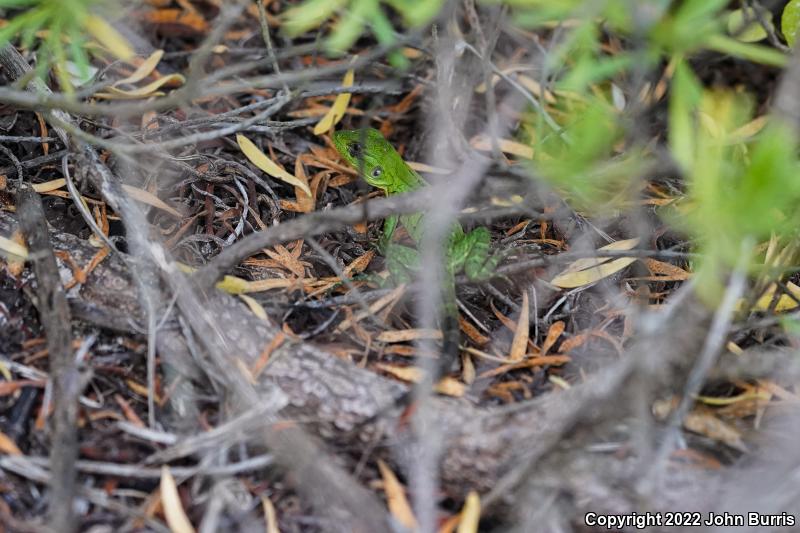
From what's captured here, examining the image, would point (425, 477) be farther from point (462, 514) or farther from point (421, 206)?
point (421, 206)

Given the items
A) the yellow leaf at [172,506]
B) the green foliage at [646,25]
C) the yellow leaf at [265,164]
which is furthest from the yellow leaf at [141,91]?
the green foliage at [646,25]

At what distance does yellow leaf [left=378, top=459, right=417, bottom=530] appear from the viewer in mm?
2264

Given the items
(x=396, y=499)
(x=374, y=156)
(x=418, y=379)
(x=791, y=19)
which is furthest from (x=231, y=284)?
(x=791, y=19)

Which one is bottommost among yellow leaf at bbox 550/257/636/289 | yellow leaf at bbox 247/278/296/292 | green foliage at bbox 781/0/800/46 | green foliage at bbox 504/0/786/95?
yellow leaf at bbox 550/257/636/289

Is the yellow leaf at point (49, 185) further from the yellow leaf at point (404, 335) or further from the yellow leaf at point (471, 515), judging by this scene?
the yellow leaf at point (471, 515)

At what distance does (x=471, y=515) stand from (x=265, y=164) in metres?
2.00

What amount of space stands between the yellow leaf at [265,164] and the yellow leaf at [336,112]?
36 centimetres

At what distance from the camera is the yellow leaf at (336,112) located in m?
3.87

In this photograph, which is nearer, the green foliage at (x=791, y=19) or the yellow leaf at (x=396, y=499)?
the yellow leaf at (x=396, y=499)

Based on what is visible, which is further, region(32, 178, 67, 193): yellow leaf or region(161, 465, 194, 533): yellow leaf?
region(32, 178, 67, 193): yellow leaf

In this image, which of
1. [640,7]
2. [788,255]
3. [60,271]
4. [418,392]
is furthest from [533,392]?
[60,271]

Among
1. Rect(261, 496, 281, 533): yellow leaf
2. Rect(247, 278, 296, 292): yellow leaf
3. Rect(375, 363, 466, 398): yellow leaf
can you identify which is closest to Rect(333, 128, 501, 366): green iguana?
Rect(375, 363, 466, 398): yellow leaf

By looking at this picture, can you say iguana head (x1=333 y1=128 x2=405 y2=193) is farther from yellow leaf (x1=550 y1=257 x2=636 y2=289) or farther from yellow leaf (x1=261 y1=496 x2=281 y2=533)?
yellow leaf (x1=261 y1=496 x2=281 y2=533)

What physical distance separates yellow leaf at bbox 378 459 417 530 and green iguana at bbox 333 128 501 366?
534mm
